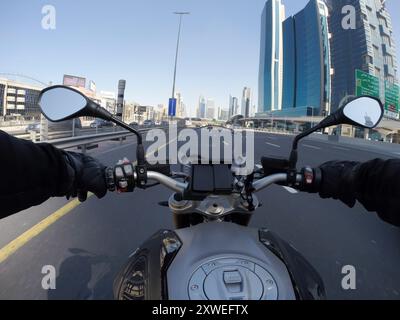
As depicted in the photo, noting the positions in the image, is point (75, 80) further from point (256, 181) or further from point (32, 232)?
point (256, 181)

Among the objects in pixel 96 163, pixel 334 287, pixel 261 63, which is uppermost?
pixel 261 63

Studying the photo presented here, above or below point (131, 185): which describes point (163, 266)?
below

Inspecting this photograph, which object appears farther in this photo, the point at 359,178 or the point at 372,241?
the point at 372,241

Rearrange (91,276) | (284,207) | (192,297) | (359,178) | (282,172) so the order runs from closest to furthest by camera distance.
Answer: (192,297)
(359,178)
(282,172)
(91,276)
(284,207)

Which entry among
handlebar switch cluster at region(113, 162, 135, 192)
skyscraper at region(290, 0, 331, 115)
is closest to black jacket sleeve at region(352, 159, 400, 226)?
handlebar switch cluster at region(113, 162, 135, 192)

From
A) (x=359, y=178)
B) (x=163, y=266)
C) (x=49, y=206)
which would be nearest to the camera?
(x=163, y=266)

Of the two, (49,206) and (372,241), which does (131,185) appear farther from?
(49,206)

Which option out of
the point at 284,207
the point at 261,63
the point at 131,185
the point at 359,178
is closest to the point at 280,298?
the point at 359,178

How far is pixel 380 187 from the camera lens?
4.21ft

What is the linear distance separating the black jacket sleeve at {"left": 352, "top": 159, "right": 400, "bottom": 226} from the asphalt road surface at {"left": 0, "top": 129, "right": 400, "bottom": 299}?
1.29 metres

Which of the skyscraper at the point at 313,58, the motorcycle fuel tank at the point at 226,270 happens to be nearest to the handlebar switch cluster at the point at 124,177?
the motorcycle fuel tank at the point at 226,270

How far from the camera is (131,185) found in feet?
5.16

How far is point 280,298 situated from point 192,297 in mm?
269

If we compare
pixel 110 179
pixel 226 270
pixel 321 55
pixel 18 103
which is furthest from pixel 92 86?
pixel 226 270
